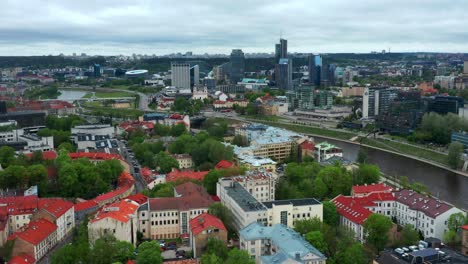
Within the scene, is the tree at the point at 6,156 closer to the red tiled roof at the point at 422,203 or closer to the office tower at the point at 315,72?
the red tiled roof at the point at 422,203

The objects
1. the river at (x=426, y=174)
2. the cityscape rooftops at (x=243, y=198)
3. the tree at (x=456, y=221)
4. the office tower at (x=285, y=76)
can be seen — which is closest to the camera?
the tree at (x=456, y=221)

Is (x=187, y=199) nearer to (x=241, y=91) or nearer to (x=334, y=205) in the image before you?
(x=334, y=205)

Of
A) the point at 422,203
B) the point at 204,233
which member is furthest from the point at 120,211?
the point at 422,203

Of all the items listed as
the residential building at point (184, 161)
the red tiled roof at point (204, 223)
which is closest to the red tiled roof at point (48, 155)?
the residential building at point (184, 161)

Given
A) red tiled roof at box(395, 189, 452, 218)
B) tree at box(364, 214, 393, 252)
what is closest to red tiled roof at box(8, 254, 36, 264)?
tree at box(364, 214, 393, 252)

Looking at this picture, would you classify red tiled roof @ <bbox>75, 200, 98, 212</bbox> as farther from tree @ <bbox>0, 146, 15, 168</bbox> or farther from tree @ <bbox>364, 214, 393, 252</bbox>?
tree @ <bbox>364, 214, 393, 252</bbox>

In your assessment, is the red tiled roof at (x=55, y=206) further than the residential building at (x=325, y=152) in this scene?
No

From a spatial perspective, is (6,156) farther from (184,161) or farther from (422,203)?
(422,203)

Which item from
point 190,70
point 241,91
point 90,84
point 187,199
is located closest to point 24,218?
point 187,199
